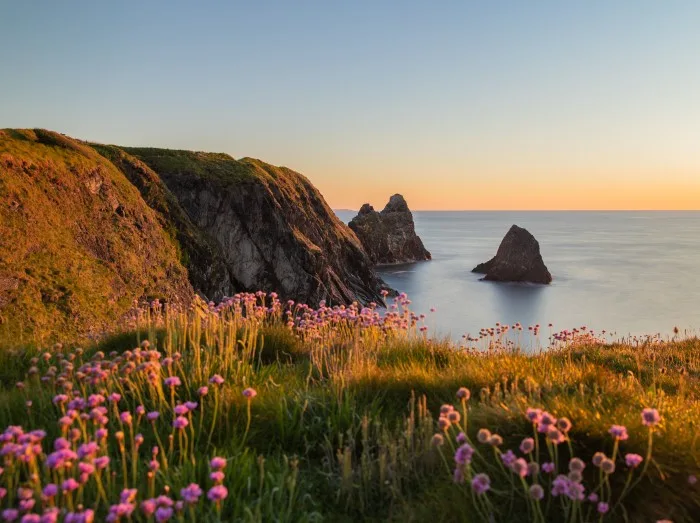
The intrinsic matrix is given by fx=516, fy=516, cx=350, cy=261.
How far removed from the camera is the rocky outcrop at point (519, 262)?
9569 cm

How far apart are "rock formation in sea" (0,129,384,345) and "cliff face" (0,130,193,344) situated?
0.06m

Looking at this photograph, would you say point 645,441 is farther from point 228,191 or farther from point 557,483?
point 228,191

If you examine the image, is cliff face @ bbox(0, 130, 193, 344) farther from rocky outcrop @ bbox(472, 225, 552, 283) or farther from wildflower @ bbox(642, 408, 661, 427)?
rocky outcrop @ bbox(472, 225, 552, 283)

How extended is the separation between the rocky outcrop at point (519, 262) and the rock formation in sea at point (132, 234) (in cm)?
4396

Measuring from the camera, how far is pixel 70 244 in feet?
77.3

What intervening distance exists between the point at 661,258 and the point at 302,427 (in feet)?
493

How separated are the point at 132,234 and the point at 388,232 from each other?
99485 mm

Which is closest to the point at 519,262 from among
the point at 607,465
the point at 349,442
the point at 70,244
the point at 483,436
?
the point at 70,244

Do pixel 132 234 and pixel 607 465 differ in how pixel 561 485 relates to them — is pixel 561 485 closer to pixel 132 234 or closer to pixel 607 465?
pixel 607 465

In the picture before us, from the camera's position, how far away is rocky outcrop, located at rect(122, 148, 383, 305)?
46.4 m

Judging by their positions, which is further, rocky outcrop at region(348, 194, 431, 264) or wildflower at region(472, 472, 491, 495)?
rocky outcrop at region(348, 194, 431, 264)

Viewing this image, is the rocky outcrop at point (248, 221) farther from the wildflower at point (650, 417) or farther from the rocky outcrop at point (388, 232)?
the rocky outcrop at point (388, 232)

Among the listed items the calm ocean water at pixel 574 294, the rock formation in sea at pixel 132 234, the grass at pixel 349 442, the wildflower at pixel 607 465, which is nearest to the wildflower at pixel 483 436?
the grass at pixel 349 442

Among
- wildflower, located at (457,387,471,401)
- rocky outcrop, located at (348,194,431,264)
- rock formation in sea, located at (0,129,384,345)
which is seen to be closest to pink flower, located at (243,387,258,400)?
wildflower, located at (457,387,471,401)
